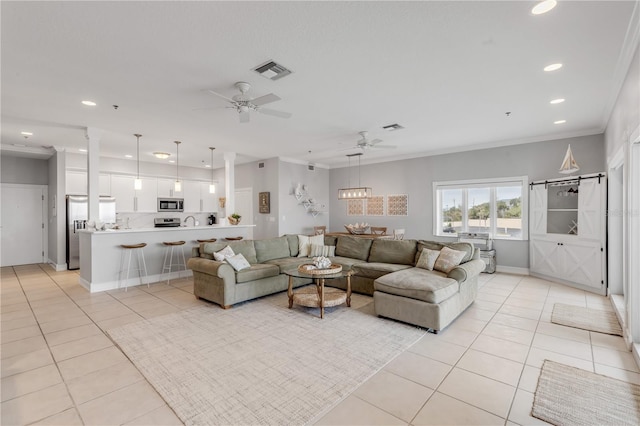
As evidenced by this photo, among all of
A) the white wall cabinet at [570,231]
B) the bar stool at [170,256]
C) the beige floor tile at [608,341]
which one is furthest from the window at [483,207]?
the bar stool at [170,256]

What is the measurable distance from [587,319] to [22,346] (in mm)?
6540

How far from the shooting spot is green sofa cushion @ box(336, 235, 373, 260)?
575 cm

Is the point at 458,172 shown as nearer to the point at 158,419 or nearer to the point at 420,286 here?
the point at 420,286

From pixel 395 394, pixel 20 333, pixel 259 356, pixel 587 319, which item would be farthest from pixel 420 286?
pixel 20 333

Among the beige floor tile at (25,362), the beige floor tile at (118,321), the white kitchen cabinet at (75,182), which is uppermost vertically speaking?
the white kitchen cabinet at (75,182)

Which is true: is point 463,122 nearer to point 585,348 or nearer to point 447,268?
point 447,268

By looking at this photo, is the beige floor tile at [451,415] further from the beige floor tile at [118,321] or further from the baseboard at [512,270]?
the baseboard at [512,270]

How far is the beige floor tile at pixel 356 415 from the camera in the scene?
79.6 inches

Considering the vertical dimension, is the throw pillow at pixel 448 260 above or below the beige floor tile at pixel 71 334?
above

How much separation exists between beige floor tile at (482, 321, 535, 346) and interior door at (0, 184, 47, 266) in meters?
10.5

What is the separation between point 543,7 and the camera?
7.38ft

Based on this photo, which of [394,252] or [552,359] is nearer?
[552,359]

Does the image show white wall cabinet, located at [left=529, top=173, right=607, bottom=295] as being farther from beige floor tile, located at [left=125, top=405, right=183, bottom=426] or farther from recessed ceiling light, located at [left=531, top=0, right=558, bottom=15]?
beige floor tile, located at [left=125, top=405, right=183, bottom=426]

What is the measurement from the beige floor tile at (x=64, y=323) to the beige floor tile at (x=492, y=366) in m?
4.39
